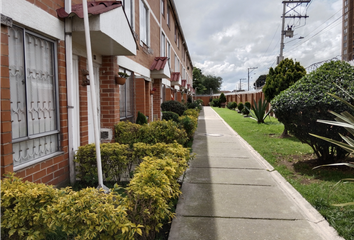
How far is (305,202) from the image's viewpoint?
12.7 feet

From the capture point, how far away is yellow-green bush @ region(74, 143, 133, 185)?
166 inches

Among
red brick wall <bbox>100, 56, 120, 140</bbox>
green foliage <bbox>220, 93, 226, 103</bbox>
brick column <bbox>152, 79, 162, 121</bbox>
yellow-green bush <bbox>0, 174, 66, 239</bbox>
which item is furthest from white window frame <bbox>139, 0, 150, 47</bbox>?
green foliage <bbox>220, 93, 226, 103</bbox>

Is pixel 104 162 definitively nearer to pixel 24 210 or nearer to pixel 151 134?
pixel 151 134

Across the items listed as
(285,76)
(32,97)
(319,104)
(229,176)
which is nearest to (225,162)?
(229,176)

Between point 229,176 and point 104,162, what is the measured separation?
2.44 meters

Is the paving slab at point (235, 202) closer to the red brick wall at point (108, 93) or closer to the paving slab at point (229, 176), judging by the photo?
the paving slab at point (229, 176)

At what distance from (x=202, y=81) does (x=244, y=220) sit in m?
72.7

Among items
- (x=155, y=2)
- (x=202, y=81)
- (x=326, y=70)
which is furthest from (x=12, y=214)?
(x=202, y=81)

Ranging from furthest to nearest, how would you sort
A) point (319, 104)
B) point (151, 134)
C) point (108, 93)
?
point (108, 93) → point (151, 134) → point (319, 104)

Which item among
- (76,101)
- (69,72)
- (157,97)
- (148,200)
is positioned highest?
(69,72)

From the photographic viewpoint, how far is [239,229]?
311 cm

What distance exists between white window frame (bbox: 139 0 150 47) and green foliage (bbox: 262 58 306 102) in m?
6.19

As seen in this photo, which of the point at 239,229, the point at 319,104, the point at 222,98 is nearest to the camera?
the point at 239,229

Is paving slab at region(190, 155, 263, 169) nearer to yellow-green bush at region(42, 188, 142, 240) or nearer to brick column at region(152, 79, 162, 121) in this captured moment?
yellow-green bush at region(42, 188, 142, 240)
